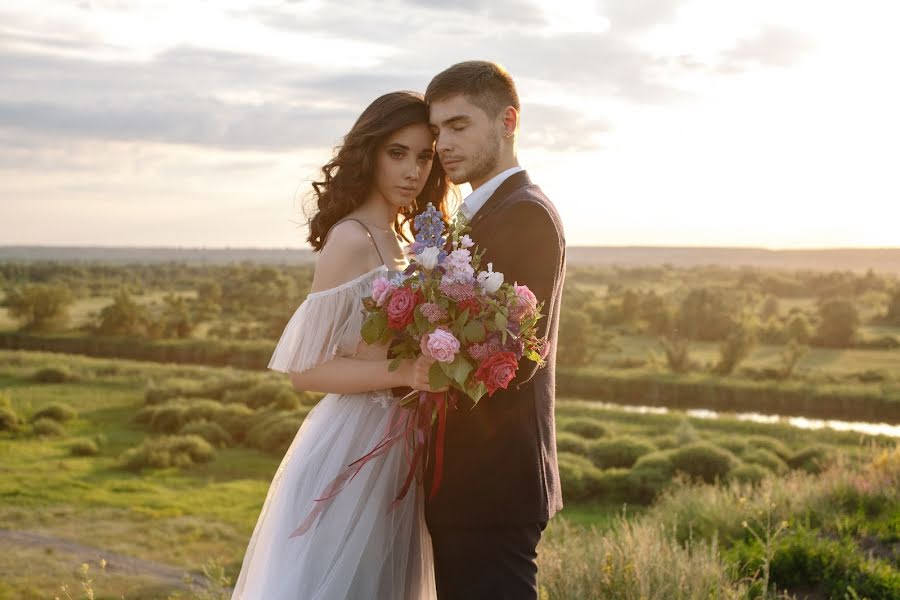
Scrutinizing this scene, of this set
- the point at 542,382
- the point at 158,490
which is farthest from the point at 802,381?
the point at 542,382

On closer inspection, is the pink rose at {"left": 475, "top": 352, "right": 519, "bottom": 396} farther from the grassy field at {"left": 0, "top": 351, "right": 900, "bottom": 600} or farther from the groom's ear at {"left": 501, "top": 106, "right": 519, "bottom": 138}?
the grassy field at {"left": 0, "top": 351, "right": 900, "bottom": 600}

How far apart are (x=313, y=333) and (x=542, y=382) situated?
106 cm

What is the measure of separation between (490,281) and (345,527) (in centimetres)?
140

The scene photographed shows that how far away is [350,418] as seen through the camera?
3848 mm

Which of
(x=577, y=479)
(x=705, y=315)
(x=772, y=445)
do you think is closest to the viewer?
(x=577, y=479)

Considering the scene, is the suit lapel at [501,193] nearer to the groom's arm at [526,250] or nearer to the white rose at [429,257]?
the groom's arm at [526,250]

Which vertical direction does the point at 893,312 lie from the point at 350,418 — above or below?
below

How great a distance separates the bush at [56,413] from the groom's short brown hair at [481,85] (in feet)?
76.1

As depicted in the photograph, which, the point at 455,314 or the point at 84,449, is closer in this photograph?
the point at 455,314

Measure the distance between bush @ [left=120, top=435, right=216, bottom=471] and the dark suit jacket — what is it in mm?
17369

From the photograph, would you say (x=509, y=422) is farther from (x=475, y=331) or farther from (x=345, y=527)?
(x=345, y=527)

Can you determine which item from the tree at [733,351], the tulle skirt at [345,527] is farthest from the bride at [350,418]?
the tree at [733,351]

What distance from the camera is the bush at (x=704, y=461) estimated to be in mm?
18000

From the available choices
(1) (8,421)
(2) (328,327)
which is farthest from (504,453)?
(1) (8,421)
